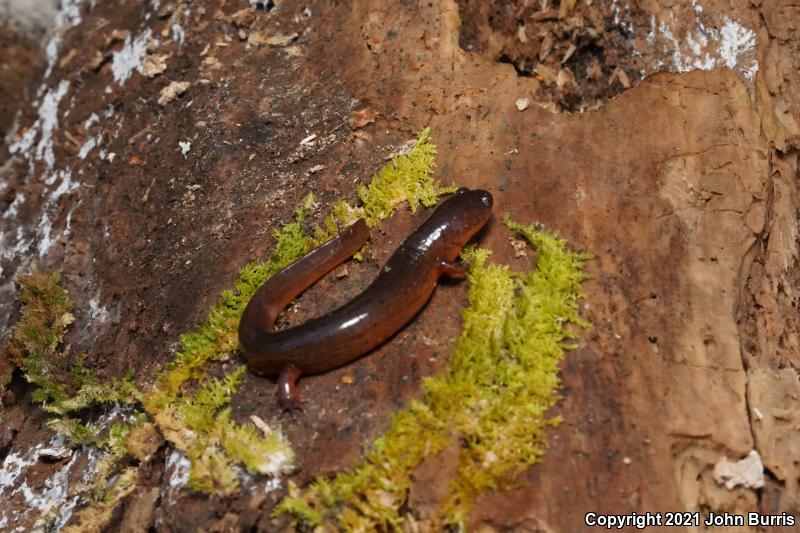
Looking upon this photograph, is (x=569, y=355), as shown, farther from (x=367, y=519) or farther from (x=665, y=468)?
(x=367, y=519)

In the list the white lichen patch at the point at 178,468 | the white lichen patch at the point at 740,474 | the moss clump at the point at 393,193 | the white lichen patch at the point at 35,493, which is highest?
the moss clump at the point at 393,193

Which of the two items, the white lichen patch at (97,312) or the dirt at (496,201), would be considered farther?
the white lichen patch at (97,312)

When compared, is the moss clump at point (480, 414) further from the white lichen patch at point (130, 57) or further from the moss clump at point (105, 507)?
the white lichen patch at point (130, 57)

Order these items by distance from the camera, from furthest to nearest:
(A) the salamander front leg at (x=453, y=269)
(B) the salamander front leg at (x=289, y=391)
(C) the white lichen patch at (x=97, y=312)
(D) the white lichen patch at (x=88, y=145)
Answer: (D) the white lichen patch at (x=88, y=145) → (C) the white lichen patch at (x=97, y=312) → (A) the salamander front leg at (x=453, y=269) → (B) the salamander front leg at (x=289, y=391)

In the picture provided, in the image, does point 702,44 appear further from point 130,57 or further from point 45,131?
point 45,131

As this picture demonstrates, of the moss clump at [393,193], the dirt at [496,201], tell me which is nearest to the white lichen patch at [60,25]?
the dirt at [496,201]

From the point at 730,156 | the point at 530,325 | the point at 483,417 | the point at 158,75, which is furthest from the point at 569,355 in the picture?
the point at 158,75
